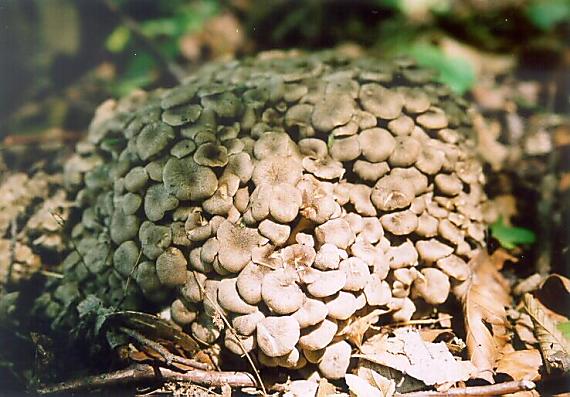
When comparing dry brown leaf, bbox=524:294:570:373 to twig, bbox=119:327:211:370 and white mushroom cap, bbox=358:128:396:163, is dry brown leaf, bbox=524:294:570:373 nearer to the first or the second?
white mushroom cap, bbox=358:128:396:163

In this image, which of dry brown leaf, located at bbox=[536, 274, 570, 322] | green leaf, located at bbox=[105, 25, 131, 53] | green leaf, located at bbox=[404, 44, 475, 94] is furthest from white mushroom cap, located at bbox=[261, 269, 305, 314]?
green leaf, located at bbox=[105, 25, 131, 53]

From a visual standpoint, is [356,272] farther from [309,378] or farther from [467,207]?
[467,207]

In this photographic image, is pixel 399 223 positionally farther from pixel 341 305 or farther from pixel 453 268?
pixel 341 305

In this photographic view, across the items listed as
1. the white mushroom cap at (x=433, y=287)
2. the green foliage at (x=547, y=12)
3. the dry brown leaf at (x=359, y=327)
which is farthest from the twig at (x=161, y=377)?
the green foliage at (x=547, y=12)

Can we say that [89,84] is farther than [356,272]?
Yes

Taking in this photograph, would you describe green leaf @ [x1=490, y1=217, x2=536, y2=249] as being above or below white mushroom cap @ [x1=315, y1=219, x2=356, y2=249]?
below

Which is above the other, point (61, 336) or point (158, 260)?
point (158, 260)

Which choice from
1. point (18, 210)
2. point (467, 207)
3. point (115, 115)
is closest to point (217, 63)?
point (115, 115)
